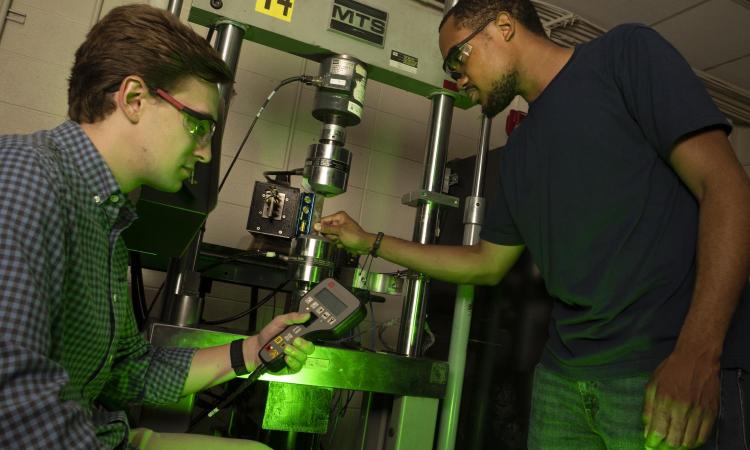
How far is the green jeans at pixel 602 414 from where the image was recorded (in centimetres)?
81

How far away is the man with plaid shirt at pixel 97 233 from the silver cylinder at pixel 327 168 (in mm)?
433

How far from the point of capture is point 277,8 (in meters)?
1.38

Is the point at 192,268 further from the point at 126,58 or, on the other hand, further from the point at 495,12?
the point at 495,12

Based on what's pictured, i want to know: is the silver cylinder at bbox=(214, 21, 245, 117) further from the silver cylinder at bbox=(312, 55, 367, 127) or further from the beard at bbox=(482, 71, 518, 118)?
the beard at bbox=(482, 71, 518, 118)

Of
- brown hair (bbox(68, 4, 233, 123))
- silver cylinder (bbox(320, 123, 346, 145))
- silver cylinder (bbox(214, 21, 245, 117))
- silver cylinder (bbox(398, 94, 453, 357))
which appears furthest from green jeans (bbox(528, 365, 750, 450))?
silver cylinder (bbox(214, 21, 245, 117))

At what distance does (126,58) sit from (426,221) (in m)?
0.91

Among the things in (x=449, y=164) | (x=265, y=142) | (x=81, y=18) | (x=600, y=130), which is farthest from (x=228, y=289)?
(x=600, y=130)

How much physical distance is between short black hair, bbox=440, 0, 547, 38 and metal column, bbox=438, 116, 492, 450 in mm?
330

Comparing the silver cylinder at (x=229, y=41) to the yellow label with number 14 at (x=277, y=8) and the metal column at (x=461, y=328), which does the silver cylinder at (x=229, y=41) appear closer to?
the yellow label with number 14 at (x=277, y=8)

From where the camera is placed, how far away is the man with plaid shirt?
54cm

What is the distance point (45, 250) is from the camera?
586mm

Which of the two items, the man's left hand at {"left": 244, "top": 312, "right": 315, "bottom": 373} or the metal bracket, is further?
the metal bracket

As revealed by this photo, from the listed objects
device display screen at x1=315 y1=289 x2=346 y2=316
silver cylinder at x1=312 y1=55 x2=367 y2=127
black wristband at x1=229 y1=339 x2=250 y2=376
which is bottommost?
black wristband at x1=229 y1=339 x2=250 y2=376

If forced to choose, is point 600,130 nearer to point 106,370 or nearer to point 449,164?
point 106,370
